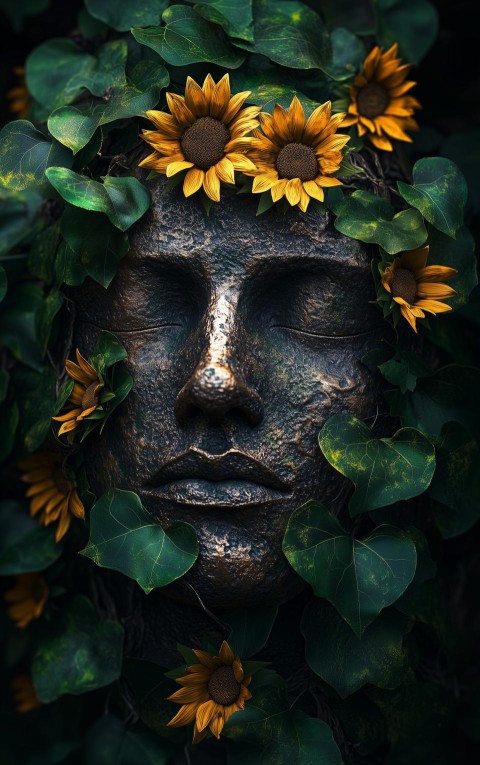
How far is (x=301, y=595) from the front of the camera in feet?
4.88

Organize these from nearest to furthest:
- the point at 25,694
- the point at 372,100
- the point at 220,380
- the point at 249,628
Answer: the point at 220,380 → the point at 249,628 → the point at 372,100 → the point at 25,694

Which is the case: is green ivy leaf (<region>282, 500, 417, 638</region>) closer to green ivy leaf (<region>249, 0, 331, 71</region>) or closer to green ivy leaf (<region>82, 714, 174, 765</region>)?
green ivy leaf (<region>82, 714, 174, 765</region>)

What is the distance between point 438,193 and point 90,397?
20.3 inches

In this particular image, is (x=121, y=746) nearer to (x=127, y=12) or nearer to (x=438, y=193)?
(x=438, y=193)

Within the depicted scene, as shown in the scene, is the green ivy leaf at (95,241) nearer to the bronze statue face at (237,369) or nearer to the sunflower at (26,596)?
the bronze statue face at (237,369)

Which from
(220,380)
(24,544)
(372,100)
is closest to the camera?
(220,380)

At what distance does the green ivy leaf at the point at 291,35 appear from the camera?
147 cm

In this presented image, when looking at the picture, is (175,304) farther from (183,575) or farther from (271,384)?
(183,575)

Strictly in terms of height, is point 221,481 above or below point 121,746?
above

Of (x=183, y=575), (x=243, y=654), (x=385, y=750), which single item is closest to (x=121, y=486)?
(x=183, y=575)

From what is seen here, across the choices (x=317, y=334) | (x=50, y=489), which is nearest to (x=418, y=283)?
(x=317, y=334)

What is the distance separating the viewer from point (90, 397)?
1.43m

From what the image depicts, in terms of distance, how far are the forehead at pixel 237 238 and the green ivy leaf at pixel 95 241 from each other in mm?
32

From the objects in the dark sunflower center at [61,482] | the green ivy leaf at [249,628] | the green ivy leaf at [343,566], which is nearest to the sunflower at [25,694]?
the dark sunflower center at [61,482]
